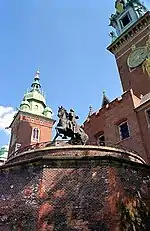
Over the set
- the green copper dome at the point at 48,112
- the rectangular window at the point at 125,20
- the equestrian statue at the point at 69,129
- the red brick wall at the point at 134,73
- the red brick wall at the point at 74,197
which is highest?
the rectangular window at the point at 125,20

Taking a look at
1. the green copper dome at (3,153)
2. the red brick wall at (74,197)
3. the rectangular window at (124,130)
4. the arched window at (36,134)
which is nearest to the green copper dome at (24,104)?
the arched window at (36,134)

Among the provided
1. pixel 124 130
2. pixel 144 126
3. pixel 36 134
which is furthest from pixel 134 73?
pixel 36 134

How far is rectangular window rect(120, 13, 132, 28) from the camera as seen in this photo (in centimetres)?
3889

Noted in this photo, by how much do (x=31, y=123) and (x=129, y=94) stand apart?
2840 centimetres

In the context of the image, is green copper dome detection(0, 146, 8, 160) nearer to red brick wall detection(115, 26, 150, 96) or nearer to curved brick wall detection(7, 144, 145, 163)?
red brick wall detection(115, 26, 150, 96)

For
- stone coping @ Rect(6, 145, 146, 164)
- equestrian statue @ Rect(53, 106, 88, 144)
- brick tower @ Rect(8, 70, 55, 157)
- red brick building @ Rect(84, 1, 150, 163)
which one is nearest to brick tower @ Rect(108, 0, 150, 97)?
red brick building @ Rect(84, 1, 150, 163)

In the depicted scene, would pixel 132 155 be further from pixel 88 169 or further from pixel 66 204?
pixel 66 204

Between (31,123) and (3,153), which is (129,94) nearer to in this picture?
(31,123)

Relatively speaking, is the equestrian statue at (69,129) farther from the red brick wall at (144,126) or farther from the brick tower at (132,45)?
the brick tower at (132,45)

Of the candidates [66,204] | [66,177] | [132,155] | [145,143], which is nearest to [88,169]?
[66,177]

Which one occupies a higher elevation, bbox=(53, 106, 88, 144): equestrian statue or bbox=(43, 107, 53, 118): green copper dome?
bbox=(43, 107, 53, 118): green copper dome

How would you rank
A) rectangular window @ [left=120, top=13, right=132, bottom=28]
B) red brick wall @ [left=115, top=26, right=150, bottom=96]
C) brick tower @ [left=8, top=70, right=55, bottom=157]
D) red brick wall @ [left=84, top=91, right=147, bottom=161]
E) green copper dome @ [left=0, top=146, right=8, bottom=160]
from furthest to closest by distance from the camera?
green copper dome @ [left=0, top=146, right=8, bottom=160]
brick tower @ [left=8, top=70, right=55, bottom=157]
rectangular window @ [left=120, top=13, right=132, bottom=28]
red brick wall @ [left=115, top=26, right=150, bottom=96]
red brick wall @ [left=84, top=91, right=147, bottom=161]

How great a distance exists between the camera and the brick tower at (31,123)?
48062mm

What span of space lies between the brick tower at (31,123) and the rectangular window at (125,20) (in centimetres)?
2205
